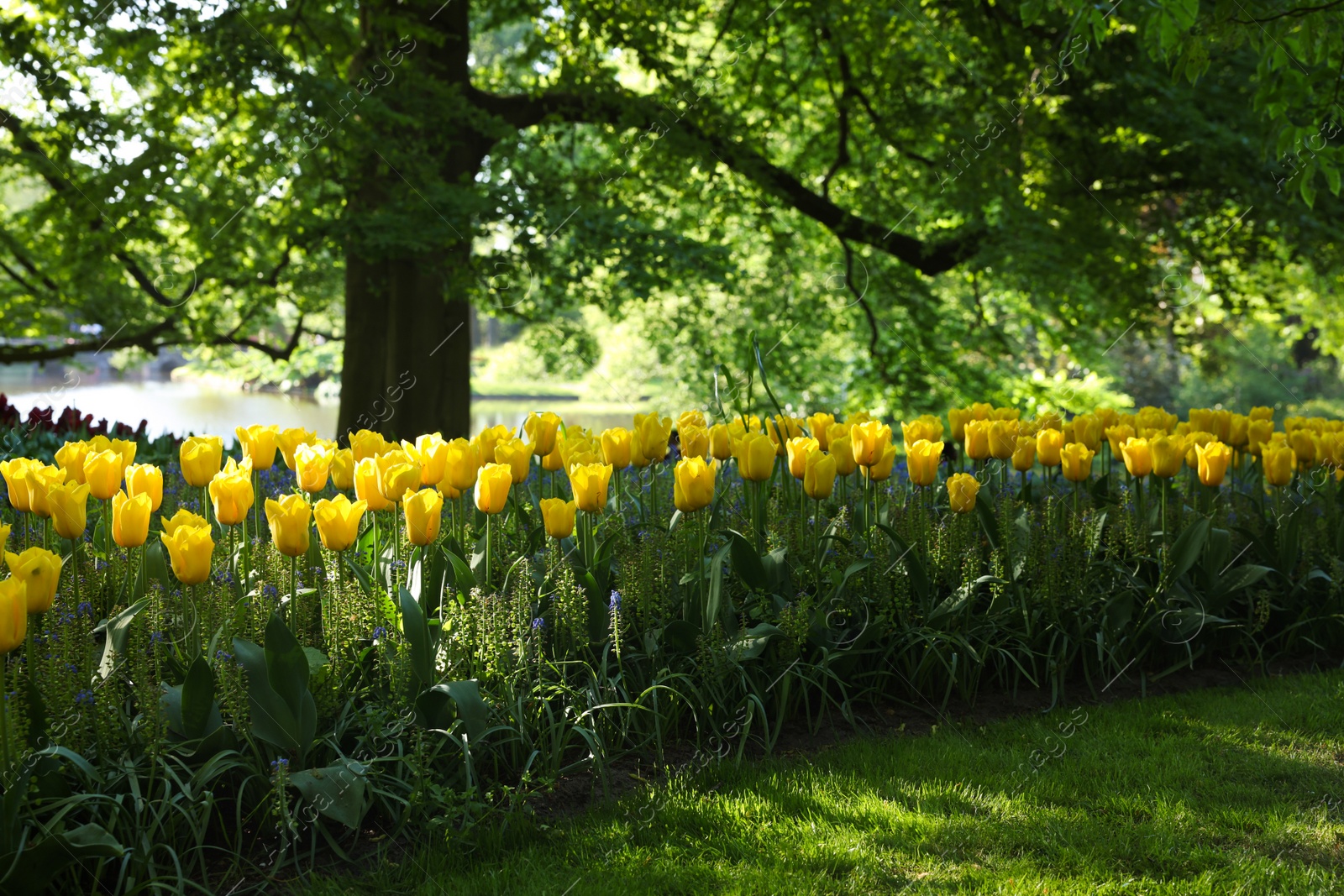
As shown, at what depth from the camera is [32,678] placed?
266 centimetres

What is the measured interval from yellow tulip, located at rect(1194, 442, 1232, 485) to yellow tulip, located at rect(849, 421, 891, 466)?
1.34 m

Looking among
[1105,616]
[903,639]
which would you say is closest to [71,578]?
[903,639]

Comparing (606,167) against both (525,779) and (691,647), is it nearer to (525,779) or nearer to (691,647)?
(691,647)

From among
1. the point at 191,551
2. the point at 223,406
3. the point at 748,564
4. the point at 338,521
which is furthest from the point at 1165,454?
the point at 223,406

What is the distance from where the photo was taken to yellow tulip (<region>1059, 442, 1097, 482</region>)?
4.32m

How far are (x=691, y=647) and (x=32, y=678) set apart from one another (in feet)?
6.16

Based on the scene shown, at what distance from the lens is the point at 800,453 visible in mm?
4023

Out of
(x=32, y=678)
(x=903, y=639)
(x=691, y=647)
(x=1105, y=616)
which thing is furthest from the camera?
(x=1105, y=616)

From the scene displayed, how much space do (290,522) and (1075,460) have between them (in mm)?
3038

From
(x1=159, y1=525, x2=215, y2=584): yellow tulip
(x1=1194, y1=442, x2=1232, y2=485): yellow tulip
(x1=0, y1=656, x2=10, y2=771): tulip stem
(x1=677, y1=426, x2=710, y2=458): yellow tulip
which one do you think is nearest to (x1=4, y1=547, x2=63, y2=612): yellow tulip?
(x1=0, y1=656, x2=10, y2=771): tulip stem

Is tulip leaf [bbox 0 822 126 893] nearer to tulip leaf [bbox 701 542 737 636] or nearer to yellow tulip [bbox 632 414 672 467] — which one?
tulip leaf [bbox 701 542 737 636]

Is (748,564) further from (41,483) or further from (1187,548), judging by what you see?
(41,483)

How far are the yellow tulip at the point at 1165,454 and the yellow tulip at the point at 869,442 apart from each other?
1121 millimetres

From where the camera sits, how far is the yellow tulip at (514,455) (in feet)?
12.1
